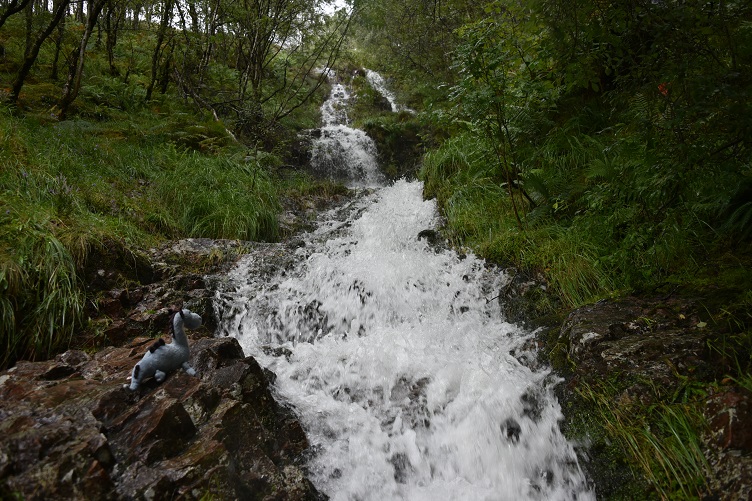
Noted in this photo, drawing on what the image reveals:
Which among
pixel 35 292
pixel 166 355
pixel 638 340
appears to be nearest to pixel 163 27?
pixel 35 292

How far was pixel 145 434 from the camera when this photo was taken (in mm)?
1843

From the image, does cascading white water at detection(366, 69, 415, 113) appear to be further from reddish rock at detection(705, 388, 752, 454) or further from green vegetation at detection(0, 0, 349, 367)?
reddish rock at detection(705, 388, 752, 454)

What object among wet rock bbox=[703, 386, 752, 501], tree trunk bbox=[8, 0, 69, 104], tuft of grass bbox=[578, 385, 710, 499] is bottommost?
tuft of grass bbox=[578, 385, 710, 499]

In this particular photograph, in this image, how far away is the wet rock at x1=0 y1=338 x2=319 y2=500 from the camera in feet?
5.04

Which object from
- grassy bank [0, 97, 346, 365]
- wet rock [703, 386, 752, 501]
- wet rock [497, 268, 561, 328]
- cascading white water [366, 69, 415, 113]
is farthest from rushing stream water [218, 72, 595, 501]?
cascading white water [366, 69, 415, 113]

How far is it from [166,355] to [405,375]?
6.04 ft

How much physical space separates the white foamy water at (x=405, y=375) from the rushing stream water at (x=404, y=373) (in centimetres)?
1

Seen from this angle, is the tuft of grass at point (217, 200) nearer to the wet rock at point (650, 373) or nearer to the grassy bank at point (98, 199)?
the grassy bank at point (98, 199)

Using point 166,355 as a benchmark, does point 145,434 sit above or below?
below

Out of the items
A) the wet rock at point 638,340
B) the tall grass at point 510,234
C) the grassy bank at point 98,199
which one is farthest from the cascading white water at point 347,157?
the wet rock at point 638,340

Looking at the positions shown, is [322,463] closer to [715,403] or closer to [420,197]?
[715,403]

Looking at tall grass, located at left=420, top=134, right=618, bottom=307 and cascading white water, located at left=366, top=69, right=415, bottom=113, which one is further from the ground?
cascading white water, located at left=366, top=69, right=415, bottom=113

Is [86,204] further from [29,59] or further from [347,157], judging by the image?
[347,157]

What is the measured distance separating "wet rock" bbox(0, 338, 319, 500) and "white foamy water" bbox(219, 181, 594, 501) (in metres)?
0.38
